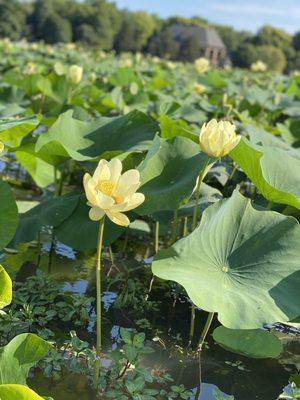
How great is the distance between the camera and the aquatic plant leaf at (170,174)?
68.2 inches

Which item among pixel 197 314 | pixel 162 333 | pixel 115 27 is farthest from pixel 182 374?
pixel 115 27

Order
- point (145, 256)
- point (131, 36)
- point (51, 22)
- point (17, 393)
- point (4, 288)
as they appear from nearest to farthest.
→ 1. point (17, 393)
2. point (4, 288)
3. point (145, 256)
4. point (51, 22)
5. point (131, 36)

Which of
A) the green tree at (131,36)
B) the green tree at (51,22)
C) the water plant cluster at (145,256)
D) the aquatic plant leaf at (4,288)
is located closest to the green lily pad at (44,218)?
the water plant cluster at (145,256)

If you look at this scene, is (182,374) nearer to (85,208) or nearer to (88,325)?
(88,325)

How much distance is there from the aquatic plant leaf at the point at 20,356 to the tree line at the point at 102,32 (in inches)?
890

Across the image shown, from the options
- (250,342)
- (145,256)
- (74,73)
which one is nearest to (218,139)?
(250,342)

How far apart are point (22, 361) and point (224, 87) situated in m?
5.62

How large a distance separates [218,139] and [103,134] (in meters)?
0.80

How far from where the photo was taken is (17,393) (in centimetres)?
103

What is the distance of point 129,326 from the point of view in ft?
6.17

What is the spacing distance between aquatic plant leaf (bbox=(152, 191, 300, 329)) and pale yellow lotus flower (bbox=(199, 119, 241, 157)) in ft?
0.46

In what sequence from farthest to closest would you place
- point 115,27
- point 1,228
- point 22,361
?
1. point 115,27
2. point 1,228
3. point 22,361

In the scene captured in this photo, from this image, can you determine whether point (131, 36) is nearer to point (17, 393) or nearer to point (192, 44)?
point (192, 44)

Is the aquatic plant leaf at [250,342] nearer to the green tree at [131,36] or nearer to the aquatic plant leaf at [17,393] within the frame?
the aquatic plant leaf at [17,393]
